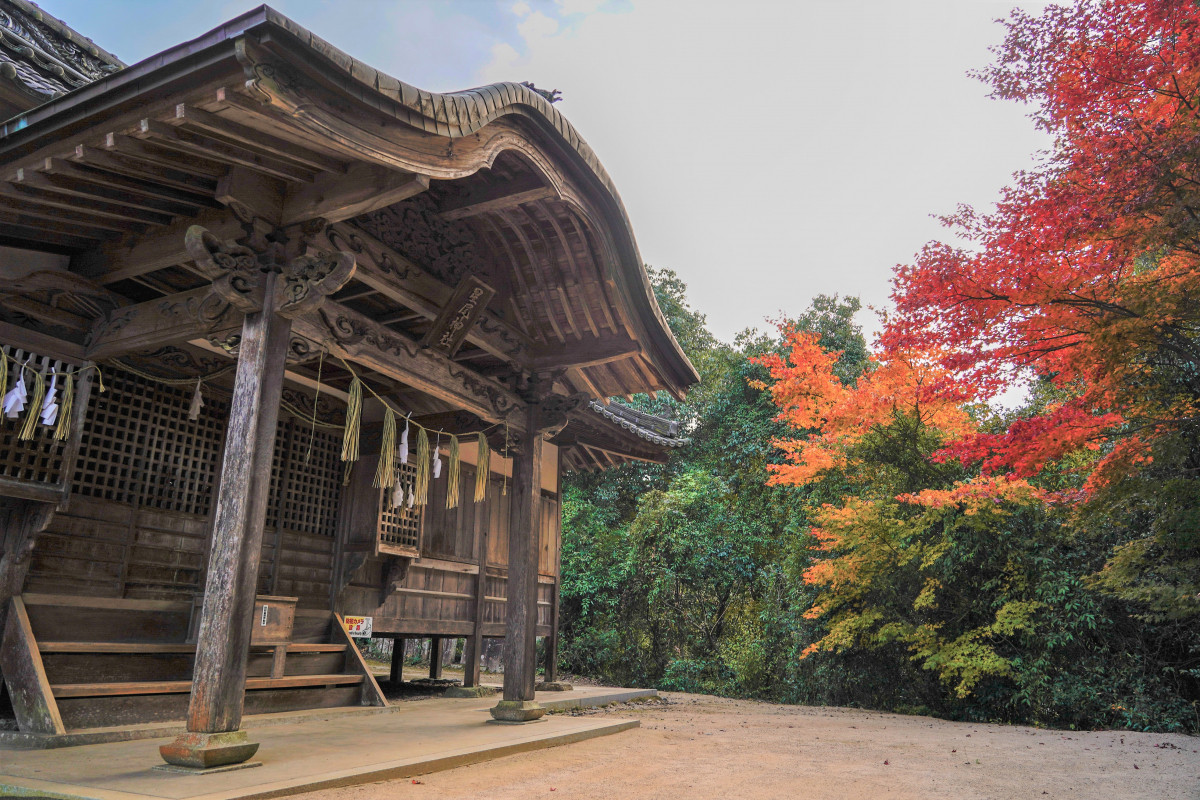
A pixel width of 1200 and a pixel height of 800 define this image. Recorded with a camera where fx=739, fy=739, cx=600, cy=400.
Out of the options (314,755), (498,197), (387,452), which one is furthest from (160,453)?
(498,197)

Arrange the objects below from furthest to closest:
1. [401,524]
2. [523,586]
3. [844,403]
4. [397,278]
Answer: [844,403] → [401,524] → [523,586] → [397,278]

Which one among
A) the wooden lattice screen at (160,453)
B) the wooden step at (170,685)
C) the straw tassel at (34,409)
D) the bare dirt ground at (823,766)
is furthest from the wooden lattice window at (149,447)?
the bare dirt ground at (823,766)

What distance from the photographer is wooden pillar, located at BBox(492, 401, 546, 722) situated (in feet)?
22.6

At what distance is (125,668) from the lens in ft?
19.0

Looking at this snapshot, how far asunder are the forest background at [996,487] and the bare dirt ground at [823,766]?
68.4 inches

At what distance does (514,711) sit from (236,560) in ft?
11.0

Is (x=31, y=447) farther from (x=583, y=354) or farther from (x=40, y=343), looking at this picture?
(x=583, y=354)

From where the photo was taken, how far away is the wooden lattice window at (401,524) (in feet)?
27.1

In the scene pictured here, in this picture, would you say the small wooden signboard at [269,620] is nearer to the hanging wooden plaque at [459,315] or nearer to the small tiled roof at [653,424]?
the hanging wooden plaque at [459,315]

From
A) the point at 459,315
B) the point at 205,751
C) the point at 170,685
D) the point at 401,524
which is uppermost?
the point at 459,315

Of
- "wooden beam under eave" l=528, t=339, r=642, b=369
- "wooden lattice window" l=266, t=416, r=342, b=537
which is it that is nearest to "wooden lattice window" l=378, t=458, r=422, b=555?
"wooden lattice window" l=266, t=416, r=342, b=537

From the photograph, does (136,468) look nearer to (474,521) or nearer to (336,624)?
(336,624)

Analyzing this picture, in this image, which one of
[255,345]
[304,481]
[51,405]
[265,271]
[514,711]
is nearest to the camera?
[255,345]

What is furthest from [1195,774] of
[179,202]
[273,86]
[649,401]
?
[649,401]
